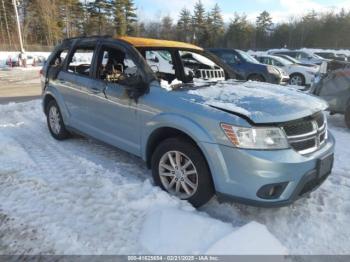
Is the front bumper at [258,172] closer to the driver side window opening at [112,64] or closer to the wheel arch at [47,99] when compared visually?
the driver side window opening at [112,64]

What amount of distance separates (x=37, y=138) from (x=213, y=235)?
4221mm

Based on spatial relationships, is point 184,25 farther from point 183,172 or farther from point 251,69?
point 183,172

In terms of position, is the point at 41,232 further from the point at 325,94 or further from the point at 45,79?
the point at 325,94

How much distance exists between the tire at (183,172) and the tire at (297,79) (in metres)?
14.1

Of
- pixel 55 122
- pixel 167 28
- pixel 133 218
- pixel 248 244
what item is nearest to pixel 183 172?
pixel 133 218

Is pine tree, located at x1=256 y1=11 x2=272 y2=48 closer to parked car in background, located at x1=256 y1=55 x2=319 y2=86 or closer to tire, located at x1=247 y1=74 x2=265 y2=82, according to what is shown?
parked car in background, located at x1=256 y1=55 x2=319 y2=86

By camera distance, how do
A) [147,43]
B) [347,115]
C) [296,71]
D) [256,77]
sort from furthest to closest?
[296,71], [256,77], [347,115], [147,43]

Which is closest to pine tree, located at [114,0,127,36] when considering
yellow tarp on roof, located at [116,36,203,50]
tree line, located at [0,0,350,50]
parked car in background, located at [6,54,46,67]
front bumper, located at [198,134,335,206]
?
tree line, located at [0,0,350,50]

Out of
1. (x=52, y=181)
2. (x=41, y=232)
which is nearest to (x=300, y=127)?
(x=41, y=232)

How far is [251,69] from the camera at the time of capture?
13406mm

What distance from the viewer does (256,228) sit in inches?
118

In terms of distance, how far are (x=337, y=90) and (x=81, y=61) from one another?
17.0 feet

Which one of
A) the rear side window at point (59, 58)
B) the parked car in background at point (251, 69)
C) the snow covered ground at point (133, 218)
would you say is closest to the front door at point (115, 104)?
the snow covered ground at point (133, 218)

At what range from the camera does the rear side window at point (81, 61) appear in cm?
495
